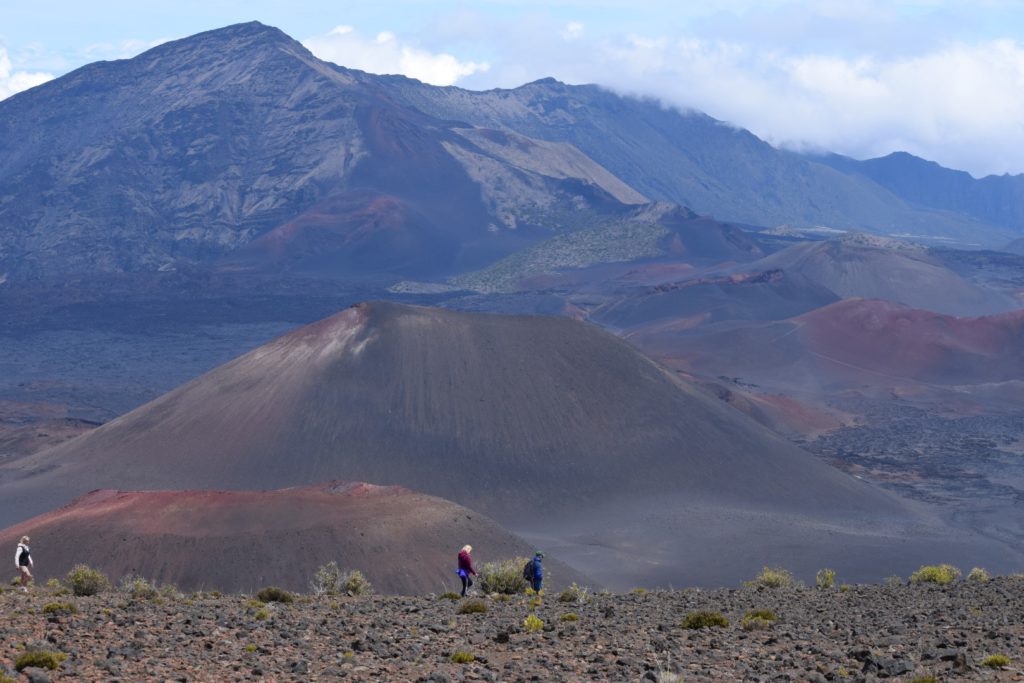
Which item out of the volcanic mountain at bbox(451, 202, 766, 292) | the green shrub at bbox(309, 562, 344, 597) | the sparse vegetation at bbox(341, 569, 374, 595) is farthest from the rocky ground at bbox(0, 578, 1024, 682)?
the volcanic mountain at bbox(451, 202, 766, 292)

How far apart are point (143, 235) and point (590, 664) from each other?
182 m

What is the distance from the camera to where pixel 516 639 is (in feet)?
57.6

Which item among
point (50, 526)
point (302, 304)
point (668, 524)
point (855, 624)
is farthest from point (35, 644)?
point (302, 304)

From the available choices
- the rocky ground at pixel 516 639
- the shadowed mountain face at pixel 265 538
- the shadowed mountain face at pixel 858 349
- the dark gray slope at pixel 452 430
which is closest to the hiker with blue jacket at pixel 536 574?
the rocky ground at pixel 516 639

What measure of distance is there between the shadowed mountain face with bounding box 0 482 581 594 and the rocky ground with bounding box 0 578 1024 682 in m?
15.9

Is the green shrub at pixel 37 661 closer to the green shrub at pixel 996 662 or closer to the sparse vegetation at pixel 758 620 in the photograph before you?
the sparse vegetation at pixel 758 620

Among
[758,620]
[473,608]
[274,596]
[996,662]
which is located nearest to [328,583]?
[274,596]

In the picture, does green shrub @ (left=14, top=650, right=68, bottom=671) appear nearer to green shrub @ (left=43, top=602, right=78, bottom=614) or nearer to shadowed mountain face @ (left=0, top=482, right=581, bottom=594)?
green shrub @ (left=43, top=602, right=78, bottom=614)

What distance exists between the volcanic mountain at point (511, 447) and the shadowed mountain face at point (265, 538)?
314 inches

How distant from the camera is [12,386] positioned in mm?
109938

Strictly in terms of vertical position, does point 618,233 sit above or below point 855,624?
above

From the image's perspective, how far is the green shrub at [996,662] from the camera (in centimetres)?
1425

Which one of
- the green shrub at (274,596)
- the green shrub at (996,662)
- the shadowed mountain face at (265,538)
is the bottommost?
the shadowed mountain face at (265,538)

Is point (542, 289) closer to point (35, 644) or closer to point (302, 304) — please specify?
point (302, 304)
